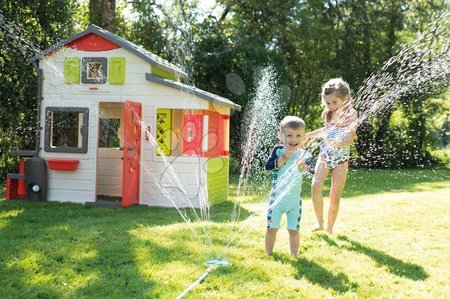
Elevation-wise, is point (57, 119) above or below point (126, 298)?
above

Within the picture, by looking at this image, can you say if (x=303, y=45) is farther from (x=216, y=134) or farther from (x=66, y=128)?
(x=216, y=134)

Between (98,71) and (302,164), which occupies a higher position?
(98,71)

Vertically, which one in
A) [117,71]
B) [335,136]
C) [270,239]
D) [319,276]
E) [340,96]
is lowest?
[319,276]

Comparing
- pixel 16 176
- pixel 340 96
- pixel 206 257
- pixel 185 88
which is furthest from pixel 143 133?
pixel 206 257

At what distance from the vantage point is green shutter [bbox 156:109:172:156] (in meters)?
8.09

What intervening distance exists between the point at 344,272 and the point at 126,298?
1.66m

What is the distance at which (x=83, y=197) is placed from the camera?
7.73 metres

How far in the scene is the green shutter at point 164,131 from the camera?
26.6 feet

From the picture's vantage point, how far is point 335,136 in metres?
5.03

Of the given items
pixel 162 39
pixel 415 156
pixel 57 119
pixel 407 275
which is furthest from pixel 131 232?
pixel 415 156

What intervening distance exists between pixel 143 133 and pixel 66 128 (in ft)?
11.2

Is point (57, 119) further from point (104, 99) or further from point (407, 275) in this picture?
point (407, 275)

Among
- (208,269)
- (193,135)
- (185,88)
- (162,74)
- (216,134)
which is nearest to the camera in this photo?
(208,269)

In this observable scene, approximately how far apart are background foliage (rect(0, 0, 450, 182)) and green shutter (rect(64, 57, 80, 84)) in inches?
209
